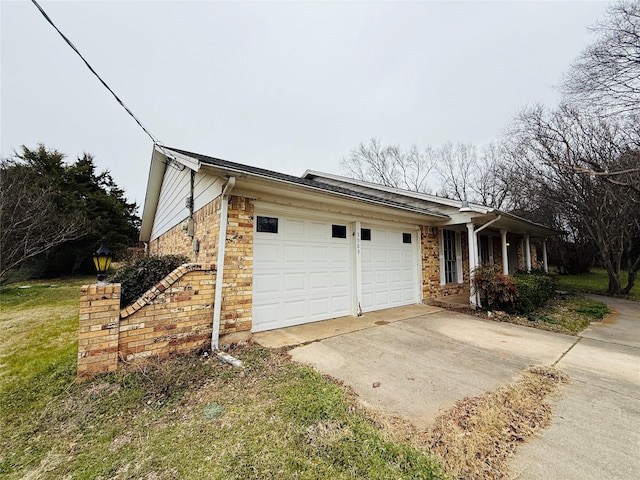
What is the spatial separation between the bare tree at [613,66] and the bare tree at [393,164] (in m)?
13.5

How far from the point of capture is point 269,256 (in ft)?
15.4

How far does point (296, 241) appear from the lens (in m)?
5.04

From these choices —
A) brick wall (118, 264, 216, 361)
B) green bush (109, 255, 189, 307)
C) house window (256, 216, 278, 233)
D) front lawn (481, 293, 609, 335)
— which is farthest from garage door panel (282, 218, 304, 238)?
front lawn (481, 293, 609, 335)

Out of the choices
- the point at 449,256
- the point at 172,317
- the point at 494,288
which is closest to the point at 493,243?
the point at 449,256

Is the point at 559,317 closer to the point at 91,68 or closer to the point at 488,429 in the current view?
the point at 488,429

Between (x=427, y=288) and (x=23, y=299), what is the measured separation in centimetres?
1411

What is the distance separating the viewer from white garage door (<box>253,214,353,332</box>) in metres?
4.62

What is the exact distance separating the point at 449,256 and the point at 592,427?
6970mm

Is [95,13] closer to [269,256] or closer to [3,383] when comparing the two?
[269,256]

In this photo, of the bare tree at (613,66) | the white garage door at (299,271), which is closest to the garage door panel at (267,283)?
the white garage door at (299,271)

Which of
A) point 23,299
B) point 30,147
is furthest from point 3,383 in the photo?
point 30,147

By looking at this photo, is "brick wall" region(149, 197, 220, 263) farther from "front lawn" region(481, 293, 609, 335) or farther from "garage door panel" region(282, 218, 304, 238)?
"front lawn" region(481, 293, 609, 335)

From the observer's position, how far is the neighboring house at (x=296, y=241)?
13.7ft

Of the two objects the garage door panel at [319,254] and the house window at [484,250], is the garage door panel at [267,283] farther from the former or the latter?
the house window at [484,250]
